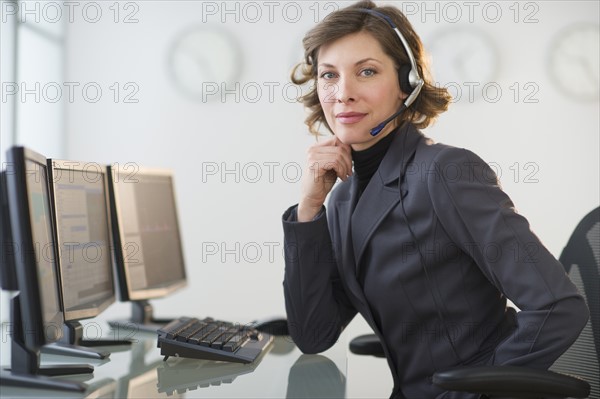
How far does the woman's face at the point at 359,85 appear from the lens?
4.85ft

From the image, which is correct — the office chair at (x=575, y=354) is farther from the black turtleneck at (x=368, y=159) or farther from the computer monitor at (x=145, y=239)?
the computer monitor at (x=145, y=239)

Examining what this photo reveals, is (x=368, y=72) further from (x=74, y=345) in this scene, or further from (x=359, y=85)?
(x=74, y=345)

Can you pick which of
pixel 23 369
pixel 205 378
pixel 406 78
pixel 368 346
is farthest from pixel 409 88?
pixel 23 369

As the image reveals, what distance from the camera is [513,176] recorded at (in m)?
3.56

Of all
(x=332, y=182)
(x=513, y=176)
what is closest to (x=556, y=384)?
(x=332, y=182)

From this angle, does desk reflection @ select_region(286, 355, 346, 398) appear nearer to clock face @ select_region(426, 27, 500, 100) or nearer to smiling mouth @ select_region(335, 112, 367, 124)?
smiling mouth @ select_region(335, 112, 367, 124)

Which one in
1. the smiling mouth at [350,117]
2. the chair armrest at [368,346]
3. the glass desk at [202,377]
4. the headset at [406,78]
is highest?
the headset at [406,78]

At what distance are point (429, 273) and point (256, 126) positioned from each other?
249cm

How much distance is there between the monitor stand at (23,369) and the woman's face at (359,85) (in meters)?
0.81

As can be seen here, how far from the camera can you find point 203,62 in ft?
12.5

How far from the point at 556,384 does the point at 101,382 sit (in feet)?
2.73

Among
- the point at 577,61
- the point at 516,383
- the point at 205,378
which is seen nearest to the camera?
the point at 516,383

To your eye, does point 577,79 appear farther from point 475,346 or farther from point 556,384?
point 556,384

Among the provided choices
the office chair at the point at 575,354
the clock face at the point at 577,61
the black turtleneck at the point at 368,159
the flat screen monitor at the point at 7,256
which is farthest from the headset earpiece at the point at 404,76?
the clock face at the point at 577,61
